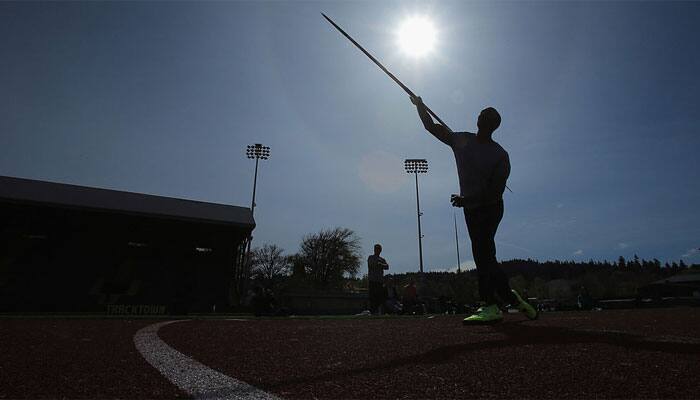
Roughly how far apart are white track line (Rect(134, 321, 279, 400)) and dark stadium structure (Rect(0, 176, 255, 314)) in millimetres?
23572

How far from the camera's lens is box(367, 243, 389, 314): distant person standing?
1100 centimetres

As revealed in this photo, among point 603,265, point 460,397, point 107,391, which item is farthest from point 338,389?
point 603,265

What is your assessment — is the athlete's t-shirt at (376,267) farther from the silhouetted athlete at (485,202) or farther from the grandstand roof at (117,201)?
the grandstand roof at (117,201)

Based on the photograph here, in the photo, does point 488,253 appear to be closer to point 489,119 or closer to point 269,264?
point 489,119

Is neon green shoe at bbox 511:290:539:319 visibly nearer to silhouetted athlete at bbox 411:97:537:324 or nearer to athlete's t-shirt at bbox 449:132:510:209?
silhouetted athlete at bbox 411:97:537:324

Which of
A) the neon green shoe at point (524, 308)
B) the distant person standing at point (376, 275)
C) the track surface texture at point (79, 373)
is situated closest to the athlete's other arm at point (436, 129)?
the neon green shoe at point (524, 308)

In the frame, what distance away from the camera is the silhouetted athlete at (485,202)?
424 cm

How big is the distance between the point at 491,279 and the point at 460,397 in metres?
3.14

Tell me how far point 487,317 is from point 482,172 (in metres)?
1.64

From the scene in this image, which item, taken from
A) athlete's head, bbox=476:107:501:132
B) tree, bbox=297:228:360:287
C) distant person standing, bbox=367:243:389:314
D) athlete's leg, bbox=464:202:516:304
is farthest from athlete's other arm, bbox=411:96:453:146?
tree, bbox=297:228:360:287

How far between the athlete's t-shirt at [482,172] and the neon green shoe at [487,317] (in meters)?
1.16

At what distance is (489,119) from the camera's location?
185 inches

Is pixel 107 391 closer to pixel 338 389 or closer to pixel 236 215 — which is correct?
pixel 338 389

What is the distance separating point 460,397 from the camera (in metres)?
1.35
